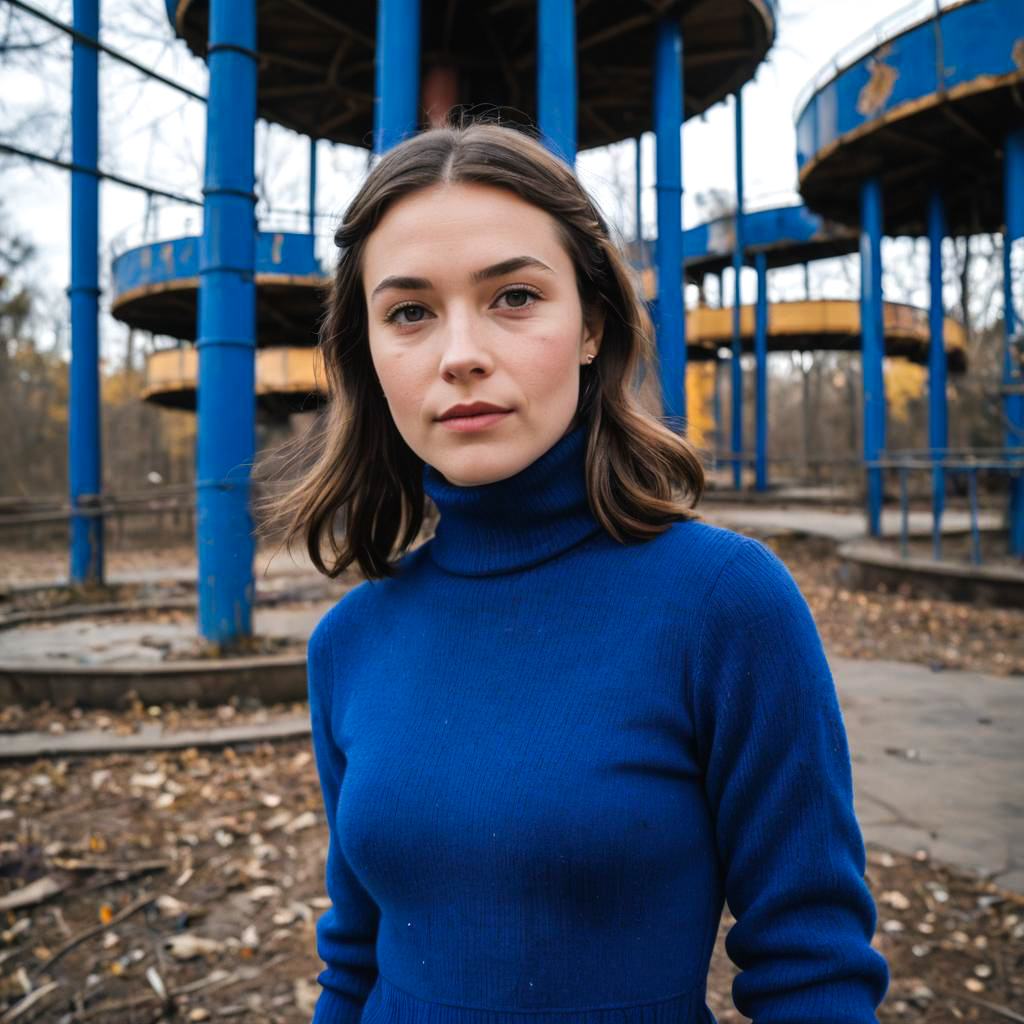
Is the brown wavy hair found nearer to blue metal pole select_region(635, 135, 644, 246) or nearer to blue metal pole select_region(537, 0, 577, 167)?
blue metal pole select_region(537, 0, 577, 167)

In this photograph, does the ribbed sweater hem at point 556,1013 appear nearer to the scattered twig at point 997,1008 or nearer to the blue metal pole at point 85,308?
the scattered twig at point 997,1008

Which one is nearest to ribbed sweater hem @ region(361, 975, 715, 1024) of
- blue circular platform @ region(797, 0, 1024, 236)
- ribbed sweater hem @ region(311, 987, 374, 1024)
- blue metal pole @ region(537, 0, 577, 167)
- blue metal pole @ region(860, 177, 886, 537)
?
ribbed sweater hem @ region(311, 987, 374, 1024)

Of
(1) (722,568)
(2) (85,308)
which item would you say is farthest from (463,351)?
(2) (85,308)

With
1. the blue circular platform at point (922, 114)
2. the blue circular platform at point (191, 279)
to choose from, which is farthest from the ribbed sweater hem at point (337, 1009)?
the blue circular platform at point (191, 279)

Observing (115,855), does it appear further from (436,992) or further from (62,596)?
(62,596)

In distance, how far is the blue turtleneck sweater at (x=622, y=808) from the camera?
1101 millimetres

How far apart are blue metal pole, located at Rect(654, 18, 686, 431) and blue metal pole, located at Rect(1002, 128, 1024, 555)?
419 centimetres

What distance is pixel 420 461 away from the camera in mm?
1736

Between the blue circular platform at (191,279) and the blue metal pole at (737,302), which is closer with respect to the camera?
the blue circular platform at (191,279)

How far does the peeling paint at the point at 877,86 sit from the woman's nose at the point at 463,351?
39.3 ft

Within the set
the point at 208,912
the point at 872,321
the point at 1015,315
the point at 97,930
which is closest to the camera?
the point at 97,930

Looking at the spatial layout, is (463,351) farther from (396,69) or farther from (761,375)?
(761,375)

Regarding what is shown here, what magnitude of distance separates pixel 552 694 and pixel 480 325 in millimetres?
536

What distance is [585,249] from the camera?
4.51ft
